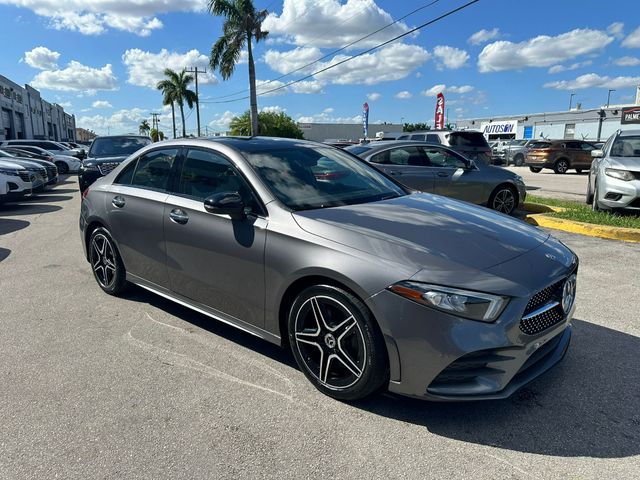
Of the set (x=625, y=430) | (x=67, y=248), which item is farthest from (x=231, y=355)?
(x=67, y=248)

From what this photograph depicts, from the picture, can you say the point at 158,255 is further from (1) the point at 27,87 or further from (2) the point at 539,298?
(1) the point at 27,87

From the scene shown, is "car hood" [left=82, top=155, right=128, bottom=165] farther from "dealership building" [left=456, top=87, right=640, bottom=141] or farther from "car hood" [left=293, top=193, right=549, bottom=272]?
"dealership building" [left=456, top=87, right=640, bottom=141]

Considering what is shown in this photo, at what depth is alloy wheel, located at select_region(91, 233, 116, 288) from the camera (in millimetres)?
4754

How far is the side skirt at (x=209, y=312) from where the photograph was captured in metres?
3.30

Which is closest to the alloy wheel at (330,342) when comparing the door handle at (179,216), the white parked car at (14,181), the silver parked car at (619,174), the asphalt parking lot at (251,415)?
the asphalt parking lot at (251,415)

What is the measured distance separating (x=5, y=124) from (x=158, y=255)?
52704 millimetres

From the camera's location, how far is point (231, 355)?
359cm

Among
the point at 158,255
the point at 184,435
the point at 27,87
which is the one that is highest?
the point at 27,87

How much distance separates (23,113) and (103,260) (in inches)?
2345

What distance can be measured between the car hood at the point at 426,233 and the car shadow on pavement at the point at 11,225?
7813 millimetres

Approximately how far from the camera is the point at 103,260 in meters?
4.88

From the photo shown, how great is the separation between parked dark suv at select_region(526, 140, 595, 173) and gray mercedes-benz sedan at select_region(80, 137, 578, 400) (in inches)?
828

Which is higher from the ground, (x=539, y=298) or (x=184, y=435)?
(x=539, y=298)

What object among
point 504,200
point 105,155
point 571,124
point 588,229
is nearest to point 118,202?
point 588,229
